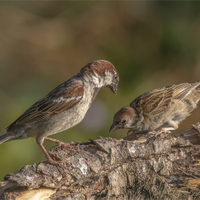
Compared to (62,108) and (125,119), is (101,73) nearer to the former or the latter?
(62,108)

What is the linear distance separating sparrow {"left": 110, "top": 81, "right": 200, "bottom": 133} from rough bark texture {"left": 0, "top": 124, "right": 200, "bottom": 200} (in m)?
0.96

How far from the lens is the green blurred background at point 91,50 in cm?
471

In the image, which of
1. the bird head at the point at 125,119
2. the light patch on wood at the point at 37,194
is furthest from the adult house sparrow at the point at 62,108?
the light patch on wood at the point at 37,194

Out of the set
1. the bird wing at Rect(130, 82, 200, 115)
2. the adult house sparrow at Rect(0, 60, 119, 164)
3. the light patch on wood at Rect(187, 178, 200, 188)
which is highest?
the adult house sparrow at Rect(0, 60, 119, 164)

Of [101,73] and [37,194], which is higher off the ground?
[101,73]

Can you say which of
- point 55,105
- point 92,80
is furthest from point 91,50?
point 55,105

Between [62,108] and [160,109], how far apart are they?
4.14ft

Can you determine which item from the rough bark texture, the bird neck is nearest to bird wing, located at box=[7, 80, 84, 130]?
the bird neck

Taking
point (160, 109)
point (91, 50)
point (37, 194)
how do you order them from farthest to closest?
point (91, 50), point (160, 109), point (37, 194)

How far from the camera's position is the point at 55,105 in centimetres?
327

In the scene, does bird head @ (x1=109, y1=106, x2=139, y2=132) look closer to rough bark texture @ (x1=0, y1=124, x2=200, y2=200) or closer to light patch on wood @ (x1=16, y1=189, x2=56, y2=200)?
rough bark texture @ (x1=0, y1=124, x2=200, y2=200)

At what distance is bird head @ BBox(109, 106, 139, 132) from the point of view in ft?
12.4

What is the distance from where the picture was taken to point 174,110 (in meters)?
4.00

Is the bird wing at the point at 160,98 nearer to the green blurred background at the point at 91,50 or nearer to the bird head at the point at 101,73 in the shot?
the bird head at the point at 101,73
